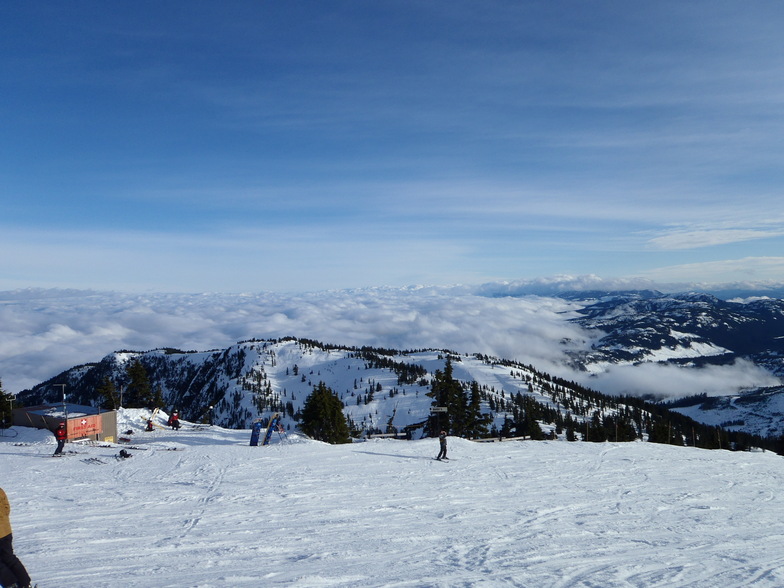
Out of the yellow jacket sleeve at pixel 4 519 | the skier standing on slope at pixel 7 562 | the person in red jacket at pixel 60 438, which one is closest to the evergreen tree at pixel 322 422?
the person in red jacket at pixel 60 438

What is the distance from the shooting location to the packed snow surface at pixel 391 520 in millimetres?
8836

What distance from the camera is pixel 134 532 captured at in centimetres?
1158

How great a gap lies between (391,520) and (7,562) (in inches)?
338

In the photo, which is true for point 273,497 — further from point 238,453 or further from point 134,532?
point 238,453

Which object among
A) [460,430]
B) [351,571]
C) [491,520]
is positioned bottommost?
[460,430]

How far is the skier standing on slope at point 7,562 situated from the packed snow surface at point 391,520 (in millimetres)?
842

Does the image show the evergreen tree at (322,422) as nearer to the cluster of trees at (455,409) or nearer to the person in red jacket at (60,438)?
the cluster of trees at (455,409)

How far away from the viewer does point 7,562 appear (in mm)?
7320

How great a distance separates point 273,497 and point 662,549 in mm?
11658

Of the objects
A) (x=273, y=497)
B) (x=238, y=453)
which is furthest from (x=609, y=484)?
(x=238, y=453)

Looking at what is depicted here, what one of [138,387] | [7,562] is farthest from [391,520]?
[138,387]

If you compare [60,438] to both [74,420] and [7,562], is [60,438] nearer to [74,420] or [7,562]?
[74,420]

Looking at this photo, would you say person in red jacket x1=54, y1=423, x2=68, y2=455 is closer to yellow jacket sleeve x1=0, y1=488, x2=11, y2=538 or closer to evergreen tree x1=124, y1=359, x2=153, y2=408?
yellow jacket sleeve x1=0, y1=488, x2=11, y2=538

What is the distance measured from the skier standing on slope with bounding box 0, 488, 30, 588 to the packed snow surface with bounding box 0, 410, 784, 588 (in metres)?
0.84
